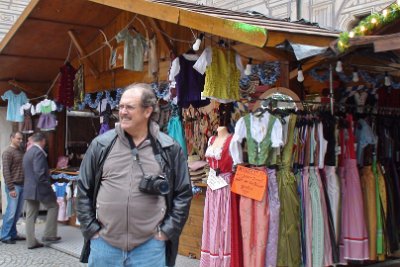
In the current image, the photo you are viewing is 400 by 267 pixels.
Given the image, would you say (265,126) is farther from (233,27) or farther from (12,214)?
(12,214)

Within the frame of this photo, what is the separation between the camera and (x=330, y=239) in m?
5.19

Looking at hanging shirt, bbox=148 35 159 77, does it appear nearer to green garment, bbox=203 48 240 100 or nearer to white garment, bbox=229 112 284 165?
green garment, bbox=203 48 240 100

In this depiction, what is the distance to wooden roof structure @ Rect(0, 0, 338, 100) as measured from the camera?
4613mm

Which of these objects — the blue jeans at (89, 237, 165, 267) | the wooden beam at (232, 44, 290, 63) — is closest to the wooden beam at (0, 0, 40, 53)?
the wooden beam at (232, 44, 290, 63)

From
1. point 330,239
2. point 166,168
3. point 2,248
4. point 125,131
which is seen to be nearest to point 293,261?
point 330,239

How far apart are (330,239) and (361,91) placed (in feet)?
6.13

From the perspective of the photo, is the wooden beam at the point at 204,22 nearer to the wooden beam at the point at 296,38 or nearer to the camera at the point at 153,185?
the wooden beam at the point at 296,38

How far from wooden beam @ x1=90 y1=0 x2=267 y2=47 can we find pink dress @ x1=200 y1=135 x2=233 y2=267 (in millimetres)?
1266

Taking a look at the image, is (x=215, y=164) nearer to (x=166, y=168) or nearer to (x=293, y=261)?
(x=293, y=261)

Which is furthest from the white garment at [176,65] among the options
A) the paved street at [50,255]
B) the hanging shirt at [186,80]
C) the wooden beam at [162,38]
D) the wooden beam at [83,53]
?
the wooden beam at [83,53]

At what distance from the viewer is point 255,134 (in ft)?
16.1

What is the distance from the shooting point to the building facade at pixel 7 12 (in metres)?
15.6

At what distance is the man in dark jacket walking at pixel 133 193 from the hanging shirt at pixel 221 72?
6.76 ft

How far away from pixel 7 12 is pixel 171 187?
46.9 ft
